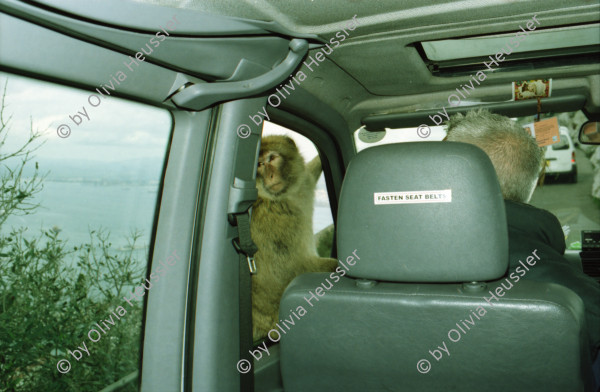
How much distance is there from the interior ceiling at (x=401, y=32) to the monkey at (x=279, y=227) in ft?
1.76

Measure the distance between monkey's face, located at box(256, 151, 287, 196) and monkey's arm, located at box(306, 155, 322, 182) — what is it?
338 mm

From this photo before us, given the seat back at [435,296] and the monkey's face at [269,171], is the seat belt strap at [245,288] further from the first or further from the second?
the monkey's face at [269,171]

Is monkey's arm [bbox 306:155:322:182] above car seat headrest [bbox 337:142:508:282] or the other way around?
above

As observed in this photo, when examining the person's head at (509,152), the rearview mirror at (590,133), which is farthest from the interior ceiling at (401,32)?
the person's head at (509,152)

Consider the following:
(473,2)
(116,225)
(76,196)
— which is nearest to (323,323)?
(116,225)

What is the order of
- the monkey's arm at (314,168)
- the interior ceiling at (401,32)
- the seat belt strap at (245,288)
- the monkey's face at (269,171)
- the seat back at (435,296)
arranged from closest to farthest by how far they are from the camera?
1. the seat back at (435,296)
2. the interior ceiling at (401,32)
3. the seat belt strap at (245,288)
4. the monkey's face at (269,171)
5. the monkey's arm at (314,168)

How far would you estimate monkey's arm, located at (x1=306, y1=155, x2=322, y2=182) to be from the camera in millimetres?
3197

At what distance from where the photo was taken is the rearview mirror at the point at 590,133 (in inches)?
104

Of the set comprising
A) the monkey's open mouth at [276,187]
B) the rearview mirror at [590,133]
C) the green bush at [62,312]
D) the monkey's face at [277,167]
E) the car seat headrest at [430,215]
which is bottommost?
the green bush at [62,312]

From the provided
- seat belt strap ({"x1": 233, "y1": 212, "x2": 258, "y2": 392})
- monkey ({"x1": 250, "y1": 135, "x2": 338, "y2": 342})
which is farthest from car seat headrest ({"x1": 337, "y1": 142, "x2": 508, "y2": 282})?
monkey ({"x1": 250, "y1": 135, "x2": 338, "y2": 342})

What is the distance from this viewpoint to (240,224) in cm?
175

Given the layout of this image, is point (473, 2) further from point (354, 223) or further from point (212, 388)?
point (212, 388)

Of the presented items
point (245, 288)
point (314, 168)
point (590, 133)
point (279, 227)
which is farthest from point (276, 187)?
point (590, 133)

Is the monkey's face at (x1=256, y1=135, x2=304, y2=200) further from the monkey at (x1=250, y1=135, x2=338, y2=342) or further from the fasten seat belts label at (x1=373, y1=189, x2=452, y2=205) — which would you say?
the fasten seat belts label at (x1=373, y1=189, x2=452, y2=205)
